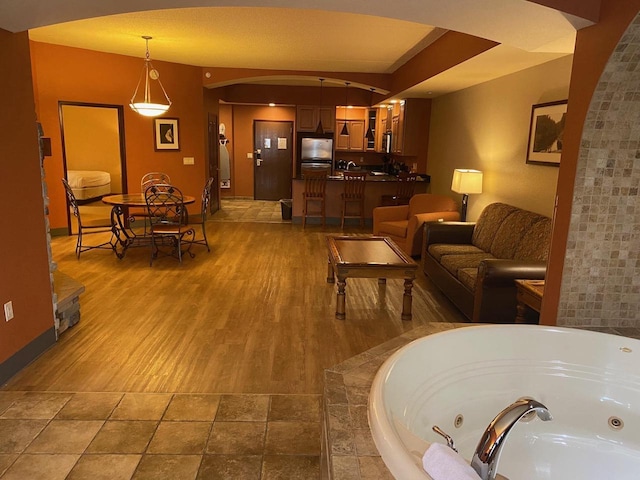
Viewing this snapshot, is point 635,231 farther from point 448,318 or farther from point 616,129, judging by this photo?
point 448,318

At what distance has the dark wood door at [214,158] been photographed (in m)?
8.80

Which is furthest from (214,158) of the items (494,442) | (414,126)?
(494,442)

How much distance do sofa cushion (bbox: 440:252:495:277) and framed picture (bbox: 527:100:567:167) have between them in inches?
40.5

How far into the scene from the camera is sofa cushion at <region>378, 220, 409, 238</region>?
6.19 metres

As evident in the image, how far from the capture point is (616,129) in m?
2.41

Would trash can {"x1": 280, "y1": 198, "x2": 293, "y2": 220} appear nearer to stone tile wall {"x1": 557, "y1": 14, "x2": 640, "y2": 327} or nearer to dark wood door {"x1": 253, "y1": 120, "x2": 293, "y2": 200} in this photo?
dark wood door {"x1": 253, "y1": 120, "x2": 293, "y2": 200}

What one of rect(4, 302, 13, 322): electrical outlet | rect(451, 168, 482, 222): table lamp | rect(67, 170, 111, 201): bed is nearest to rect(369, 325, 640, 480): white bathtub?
rect(4, 302, 13, 322): electrical outlet

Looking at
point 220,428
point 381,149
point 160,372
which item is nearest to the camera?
point 220,428

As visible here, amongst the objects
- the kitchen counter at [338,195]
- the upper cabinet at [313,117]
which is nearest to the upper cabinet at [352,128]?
the upper cabinet at [313,117]

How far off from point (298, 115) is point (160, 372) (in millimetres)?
8326

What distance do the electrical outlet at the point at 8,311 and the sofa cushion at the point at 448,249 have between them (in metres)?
3.72

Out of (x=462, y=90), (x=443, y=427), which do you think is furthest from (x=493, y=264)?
(x=462, y=90)

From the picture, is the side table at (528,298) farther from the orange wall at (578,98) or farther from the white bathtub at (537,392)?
the white bathtub at (537,392)

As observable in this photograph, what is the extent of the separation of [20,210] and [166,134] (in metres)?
4.98
